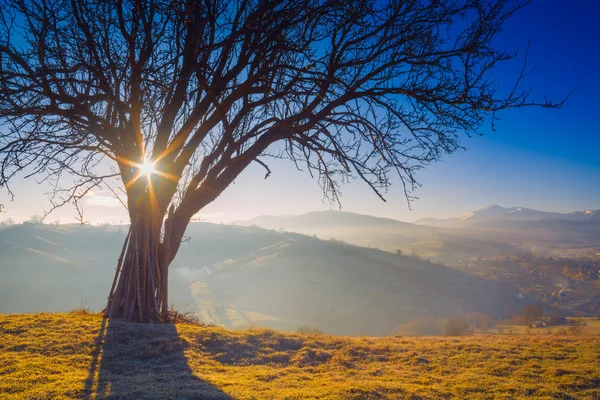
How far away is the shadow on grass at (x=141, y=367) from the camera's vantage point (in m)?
3.58

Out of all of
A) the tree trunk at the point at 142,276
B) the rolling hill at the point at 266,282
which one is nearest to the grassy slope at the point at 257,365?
the tree trunk at the point at 142,276

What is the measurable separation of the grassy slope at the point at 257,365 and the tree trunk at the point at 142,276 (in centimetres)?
64

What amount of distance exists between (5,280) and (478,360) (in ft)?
501

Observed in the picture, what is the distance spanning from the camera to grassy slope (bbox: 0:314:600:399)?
3844 mm

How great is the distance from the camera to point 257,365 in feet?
17.8

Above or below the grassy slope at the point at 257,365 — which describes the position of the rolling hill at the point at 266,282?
below

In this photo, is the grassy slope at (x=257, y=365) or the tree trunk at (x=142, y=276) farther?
the tree trunk at (x=142, y=276)

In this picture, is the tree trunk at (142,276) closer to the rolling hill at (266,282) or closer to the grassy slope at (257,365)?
the grassy slope at (257,365)

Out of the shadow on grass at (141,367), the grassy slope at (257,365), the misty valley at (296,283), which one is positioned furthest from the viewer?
the misty valley at (296,283)

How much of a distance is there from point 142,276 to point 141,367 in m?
3.27

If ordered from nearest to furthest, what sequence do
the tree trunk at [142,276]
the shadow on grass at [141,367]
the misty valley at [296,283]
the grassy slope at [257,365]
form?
1. the shadow on grass at [141,367]
2. the grassy slope at [257,365]
3. the tree trunk at [142,276]
4. the misty valley at [296,283]

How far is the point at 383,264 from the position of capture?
142 metres

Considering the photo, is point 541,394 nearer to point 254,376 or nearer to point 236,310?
point 254,376

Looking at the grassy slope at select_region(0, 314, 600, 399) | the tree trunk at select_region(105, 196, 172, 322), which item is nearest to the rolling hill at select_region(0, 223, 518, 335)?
the tree trunk at select_region(105, 196, 172, 322)
